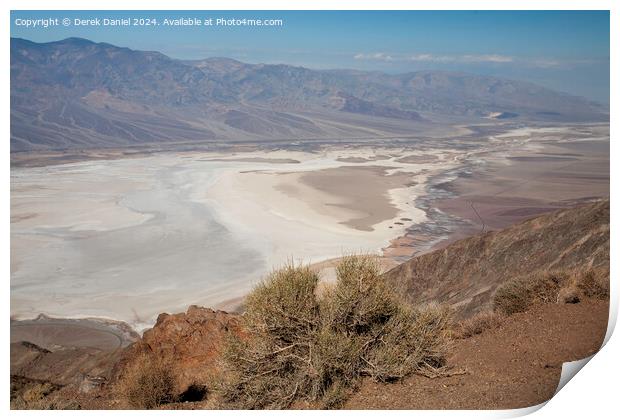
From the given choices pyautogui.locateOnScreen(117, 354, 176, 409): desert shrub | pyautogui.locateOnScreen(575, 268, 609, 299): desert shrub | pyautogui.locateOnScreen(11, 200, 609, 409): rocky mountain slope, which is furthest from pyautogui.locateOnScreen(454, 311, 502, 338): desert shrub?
pyautogui.locateOnScreen(117, 354, 176, 409): desert shrub

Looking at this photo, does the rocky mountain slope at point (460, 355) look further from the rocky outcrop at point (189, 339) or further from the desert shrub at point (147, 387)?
the desert shrub at point (147, 387)

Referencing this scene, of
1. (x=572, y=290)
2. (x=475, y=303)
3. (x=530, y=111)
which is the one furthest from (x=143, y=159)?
(x=572, y=290)

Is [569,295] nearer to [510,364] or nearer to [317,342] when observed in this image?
[510,364]

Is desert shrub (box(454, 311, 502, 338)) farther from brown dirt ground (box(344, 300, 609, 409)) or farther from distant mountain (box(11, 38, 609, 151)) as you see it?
distant mountain (box(11, 38, 609, 151))

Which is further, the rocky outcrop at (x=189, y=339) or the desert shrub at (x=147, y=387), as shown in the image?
the rocky outcrop at (x=189, y=339)

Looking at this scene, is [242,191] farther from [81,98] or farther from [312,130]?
[312,130]

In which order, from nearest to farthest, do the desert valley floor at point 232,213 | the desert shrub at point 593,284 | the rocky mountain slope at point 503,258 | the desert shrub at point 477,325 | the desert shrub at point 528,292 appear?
the desert shrub at point 477,325, the desert shrub at point 593,284, the desert shrub at point 528,292, the rocky mountain slope at point 503,258, the desert valley floor at point 232,213

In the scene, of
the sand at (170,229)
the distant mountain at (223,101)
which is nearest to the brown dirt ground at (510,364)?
the sand at (170,229)
